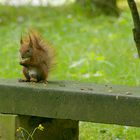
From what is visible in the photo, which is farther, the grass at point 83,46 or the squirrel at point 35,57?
the grass at point 83,46

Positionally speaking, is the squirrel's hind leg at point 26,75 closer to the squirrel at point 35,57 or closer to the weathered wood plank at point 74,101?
the squirrel at point 35,57

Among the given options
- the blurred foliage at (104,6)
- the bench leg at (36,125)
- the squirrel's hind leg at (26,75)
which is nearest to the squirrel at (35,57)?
the squirrel's hind leg at (26,75)

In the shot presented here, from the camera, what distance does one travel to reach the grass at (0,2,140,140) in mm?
6774

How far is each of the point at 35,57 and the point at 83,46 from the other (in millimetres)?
4914

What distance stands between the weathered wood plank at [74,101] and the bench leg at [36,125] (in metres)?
0.07

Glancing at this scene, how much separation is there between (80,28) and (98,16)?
1895mm

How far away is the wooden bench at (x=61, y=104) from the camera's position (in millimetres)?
4074

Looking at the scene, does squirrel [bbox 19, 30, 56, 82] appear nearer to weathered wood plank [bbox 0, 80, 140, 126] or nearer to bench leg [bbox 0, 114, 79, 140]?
weathered wood plank [bbox 0, 80, 140, 126]

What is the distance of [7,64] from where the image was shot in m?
8.35

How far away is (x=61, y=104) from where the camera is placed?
14.0 ft

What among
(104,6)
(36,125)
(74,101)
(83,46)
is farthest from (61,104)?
(104,6)

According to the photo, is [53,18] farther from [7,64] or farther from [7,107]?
[7,107]

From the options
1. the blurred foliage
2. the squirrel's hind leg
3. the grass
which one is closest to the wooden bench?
the squirrel's hind leg

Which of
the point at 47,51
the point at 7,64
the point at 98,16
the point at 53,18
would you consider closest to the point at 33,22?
the point at 53,18
